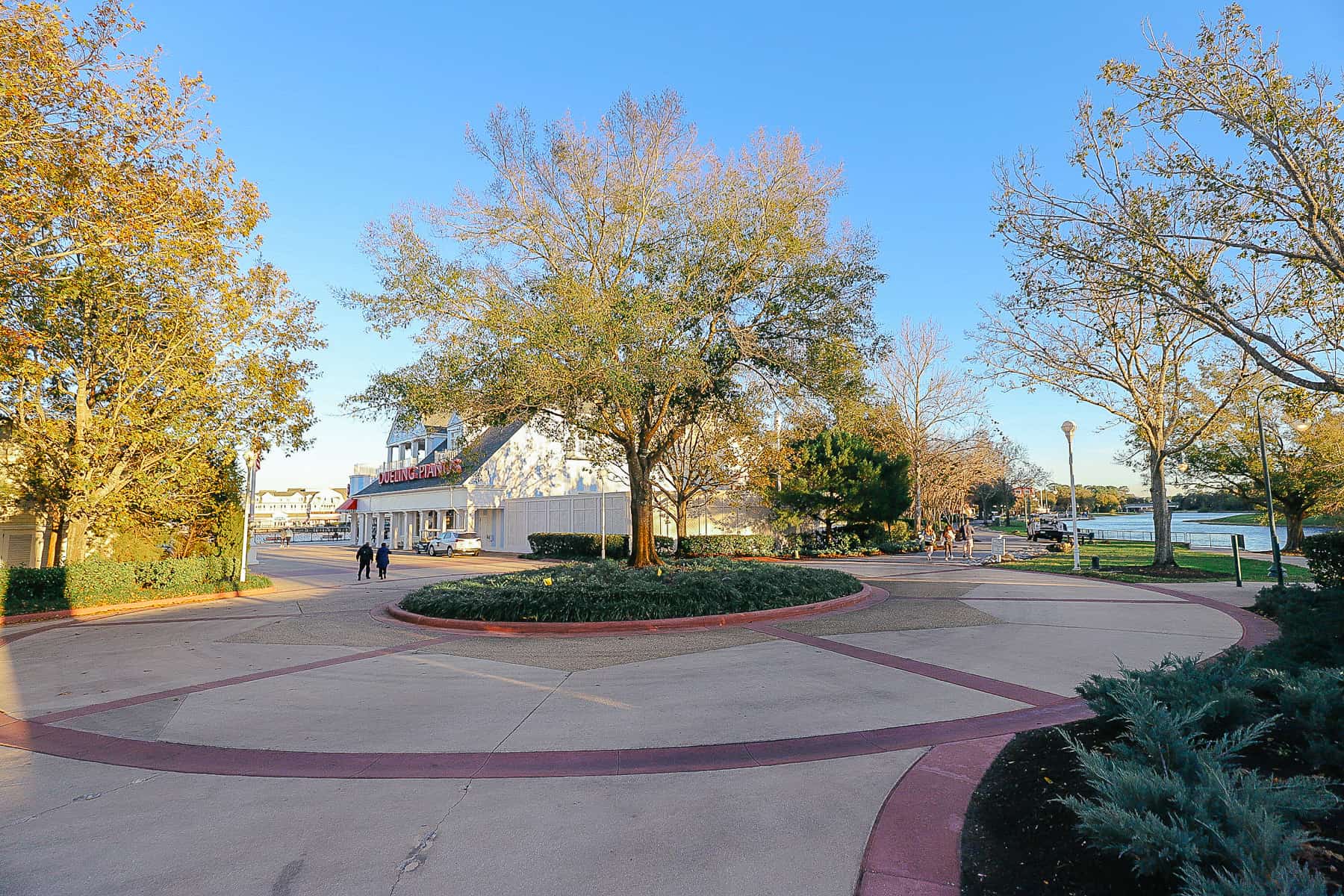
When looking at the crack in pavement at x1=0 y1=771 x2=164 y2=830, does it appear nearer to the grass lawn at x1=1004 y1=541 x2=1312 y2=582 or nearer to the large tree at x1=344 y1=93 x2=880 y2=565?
the large tree at x1=344 y1=93 x2=880 y2=565

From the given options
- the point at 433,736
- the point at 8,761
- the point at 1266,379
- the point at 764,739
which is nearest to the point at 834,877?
the point at 764,739

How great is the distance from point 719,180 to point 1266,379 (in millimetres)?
16915

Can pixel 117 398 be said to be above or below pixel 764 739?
above

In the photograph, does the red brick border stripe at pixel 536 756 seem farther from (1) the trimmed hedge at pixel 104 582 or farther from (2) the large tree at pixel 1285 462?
(2) the large tree at pixel 1285 462

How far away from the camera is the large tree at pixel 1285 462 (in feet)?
96.0

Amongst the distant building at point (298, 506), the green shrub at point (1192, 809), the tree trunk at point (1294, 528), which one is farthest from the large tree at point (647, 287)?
the distant building at point (298, 506)

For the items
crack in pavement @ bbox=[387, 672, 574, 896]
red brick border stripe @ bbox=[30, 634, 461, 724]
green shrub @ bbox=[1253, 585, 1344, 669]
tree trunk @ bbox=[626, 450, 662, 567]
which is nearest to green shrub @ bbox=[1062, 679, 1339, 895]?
green shrub @ bbox=[1253, 585, 1344, 669]

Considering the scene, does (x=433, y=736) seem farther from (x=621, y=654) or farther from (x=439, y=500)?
(x=439, y=500)

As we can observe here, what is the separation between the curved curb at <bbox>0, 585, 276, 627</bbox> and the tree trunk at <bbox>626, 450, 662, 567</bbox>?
450 inches

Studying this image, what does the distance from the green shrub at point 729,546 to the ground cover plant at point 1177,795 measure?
24.7 m

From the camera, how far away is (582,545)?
31391 millimetres

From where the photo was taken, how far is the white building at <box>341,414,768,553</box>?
33125mm

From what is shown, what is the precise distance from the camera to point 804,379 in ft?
50.3

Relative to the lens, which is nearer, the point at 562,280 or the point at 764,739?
the point at 764,739
